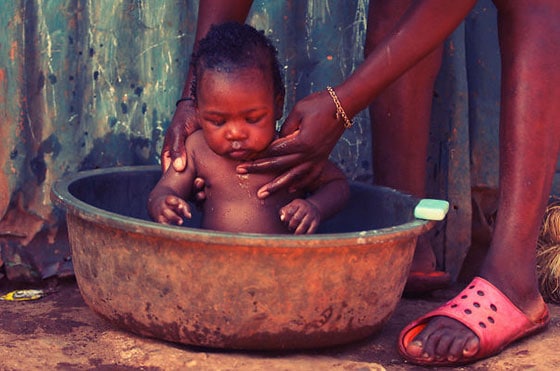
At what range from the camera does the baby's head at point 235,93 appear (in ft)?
6.98

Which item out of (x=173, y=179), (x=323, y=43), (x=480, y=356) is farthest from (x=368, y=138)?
(x=480, y=356)

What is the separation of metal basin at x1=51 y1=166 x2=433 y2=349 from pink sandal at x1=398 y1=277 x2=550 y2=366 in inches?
3.7

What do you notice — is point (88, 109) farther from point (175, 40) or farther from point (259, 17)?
point (259, 17)

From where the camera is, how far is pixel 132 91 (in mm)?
2746

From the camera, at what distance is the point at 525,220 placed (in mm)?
2129

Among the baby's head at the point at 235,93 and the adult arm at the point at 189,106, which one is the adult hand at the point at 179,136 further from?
the baby's head at the point at 235,93

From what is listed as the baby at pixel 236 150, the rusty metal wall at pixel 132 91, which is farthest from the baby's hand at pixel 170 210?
the rusty metal wall at pixel 132 91

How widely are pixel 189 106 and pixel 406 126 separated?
62 centimetres

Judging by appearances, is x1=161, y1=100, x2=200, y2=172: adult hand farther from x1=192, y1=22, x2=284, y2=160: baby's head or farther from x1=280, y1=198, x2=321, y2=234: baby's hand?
x1=280, y1=198, x2=321, y2=234: baby's hand

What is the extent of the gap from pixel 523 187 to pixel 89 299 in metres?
1.04

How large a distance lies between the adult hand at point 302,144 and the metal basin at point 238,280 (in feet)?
0.98

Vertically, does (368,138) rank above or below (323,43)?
below

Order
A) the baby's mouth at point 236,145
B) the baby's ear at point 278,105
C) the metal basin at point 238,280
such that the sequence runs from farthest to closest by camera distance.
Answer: the baby's ear at point 278,105
the baby's mouth at point 236,145
the metal basin at point 238,280

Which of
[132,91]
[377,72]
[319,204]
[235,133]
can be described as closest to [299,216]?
[319,204]
